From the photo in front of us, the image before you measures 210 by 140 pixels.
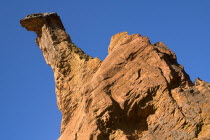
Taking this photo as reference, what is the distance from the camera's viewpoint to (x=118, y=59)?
94.6 feet

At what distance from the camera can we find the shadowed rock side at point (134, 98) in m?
22.9

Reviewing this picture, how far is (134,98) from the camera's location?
25.3 meters

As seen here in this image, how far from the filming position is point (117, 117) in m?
24.7

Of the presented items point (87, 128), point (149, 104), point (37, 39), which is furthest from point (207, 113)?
point (37, 39)

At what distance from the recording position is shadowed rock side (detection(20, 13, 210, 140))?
903 inches

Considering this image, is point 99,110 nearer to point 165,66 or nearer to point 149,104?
point 149,104

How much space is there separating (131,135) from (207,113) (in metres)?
5.49

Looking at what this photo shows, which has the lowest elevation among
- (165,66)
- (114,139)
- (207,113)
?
(114,139)

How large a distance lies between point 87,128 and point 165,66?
799 cm

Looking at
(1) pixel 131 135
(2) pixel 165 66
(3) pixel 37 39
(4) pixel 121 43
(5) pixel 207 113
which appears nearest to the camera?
(5) pixel 207 113

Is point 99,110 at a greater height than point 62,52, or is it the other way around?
point 62,52

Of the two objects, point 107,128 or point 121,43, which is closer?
point 107,128

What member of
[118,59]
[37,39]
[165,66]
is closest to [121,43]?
[118,59]

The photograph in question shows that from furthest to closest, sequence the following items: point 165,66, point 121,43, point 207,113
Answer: point 121,43, point 165,66, point 207,113
